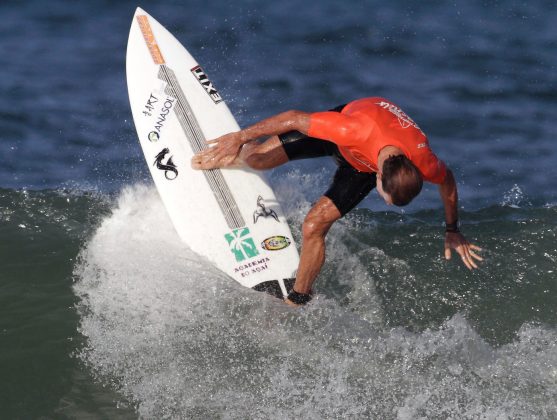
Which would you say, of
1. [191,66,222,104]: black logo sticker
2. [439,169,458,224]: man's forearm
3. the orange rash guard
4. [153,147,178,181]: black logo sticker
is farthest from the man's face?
[191,66,222,104]: black logo sticker

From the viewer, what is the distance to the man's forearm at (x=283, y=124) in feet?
21.5

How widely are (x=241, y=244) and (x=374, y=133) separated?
1823mm

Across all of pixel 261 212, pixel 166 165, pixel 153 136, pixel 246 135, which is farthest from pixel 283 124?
pixel 153 136

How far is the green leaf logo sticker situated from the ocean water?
27cm

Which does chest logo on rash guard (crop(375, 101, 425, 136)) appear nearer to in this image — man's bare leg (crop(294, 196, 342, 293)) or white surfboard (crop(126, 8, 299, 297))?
man's bare leg (crop(294, 196, 342, 293))

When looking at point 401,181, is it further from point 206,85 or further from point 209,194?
point 206,85

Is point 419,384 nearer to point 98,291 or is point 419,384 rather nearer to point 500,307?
point 500,307

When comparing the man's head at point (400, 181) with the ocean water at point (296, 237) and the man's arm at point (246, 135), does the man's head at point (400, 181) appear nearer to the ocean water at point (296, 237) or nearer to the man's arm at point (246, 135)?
the man's arm at point (246, 135)

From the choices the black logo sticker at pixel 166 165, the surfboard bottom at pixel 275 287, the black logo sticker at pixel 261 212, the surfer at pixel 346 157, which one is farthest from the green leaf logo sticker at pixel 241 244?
the black logo sticker at pixel 166 165

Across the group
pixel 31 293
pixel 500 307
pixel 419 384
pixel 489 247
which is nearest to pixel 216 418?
pixel 419 384

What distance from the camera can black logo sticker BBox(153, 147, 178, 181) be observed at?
776 centimetres

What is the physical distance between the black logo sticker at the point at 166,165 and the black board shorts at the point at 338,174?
106 cm

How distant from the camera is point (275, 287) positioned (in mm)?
7562

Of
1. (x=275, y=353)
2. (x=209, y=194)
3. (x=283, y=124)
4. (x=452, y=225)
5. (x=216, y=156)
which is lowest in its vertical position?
(x=275, y=353)
